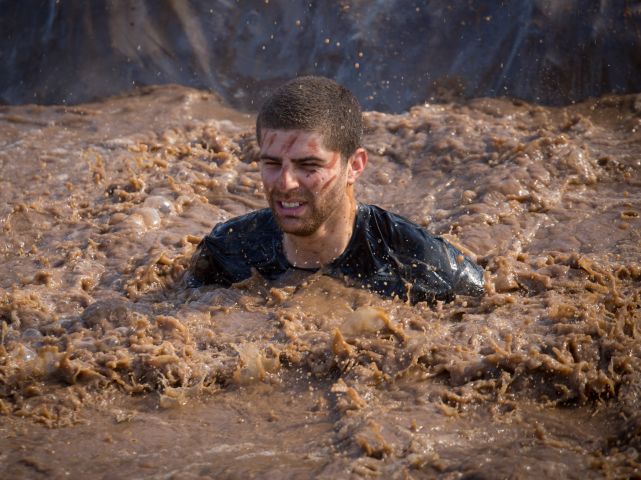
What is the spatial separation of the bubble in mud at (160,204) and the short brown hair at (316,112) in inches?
74.1

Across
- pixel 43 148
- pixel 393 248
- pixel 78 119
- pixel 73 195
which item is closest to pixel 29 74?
pixel 78 119

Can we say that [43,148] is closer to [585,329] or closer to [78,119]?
[78,119]

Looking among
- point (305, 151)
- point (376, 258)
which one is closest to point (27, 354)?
point (305, 151)

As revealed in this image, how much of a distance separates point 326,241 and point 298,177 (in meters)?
0.47

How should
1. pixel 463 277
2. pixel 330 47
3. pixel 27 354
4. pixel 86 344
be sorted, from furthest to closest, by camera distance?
pixel 330 47 < pixel 463 277 < pixel 86 344 < pixel 27 354

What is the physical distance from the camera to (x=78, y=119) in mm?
8297

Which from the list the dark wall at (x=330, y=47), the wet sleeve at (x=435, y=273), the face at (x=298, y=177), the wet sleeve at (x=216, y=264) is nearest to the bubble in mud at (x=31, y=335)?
the wet sleeve at (x=216, y=264)

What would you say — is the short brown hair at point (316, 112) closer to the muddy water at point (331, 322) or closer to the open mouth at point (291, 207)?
the open mouth at point (291, 207)

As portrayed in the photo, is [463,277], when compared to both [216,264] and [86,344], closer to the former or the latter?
[216,264]

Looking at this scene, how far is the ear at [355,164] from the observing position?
201 inches

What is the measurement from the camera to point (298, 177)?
4.84 metres

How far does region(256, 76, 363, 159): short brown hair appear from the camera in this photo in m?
4.83

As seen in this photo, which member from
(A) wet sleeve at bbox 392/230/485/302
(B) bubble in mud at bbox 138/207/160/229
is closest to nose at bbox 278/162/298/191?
(A) wet sleeve at bbox 392/230/485/302

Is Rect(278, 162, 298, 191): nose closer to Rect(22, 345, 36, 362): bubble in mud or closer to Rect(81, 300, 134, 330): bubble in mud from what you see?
Rect(81, 300, 134, 330): bubble in mud
